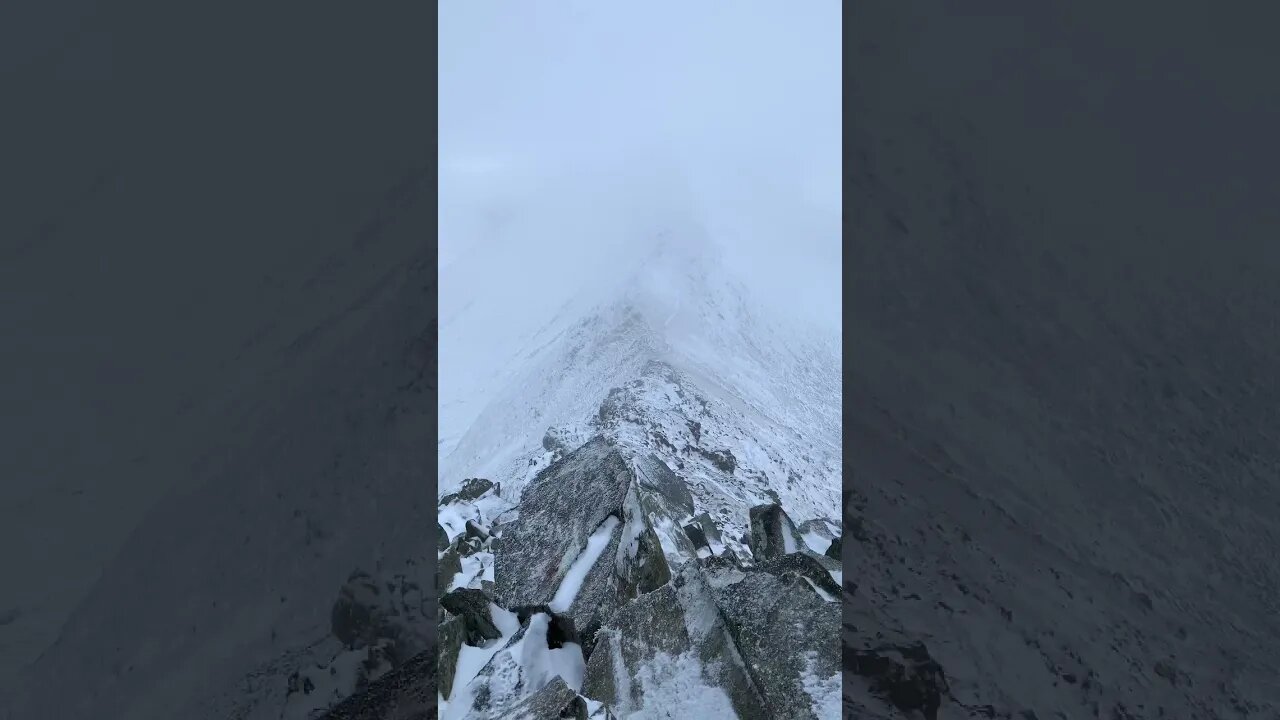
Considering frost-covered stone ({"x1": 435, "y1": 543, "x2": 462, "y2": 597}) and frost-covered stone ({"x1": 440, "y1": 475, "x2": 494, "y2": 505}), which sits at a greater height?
frost-covered stone ({"x1": 440, "y1": 475, "x2": 494, "y2": 505})

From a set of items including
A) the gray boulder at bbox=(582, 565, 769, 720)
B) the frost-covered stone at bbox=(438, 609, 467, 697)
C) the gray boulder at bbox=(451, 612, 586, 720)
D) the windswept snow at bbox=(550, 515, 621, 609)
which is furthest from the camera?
the windswept snow at bbox=(550, 515, 621, 609)
